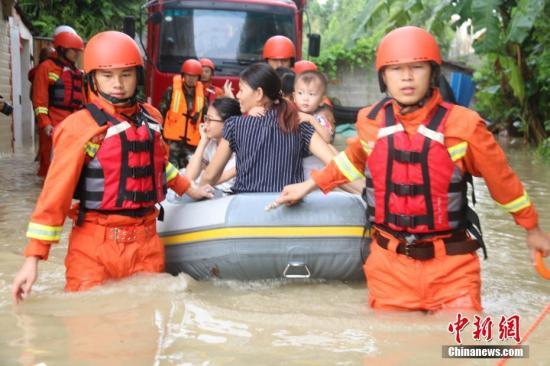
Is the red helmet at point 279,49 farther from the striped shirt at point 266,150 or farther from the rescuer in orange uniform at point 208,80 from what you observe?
the striped shirt at point 266,150

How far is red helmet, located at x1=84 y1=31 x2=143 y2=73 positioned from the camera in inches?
181

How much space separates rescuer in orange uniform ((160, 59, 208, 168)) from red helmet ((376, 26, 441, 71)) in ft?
21.0

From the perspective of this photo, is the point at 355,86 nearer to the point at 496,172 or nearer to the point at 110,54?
the point at 110,54

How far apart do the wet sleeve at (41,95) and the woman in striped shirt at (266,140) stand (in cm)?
533

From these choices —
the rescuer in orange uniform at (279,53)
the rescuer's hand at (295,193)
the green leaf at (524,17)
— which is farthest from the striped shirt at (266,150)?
the rescuer in orange uniform at (279,53)

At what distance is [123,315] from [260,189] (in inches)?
52.3

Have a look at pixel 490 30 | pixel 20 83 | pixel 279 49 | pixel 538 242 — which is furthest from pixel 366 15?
pixel 20 83

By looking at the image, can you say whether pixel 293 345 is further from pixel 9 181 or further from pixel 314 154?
pixel 9 181

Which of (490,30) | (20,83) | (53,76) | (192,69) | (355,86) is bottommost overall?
(355,86)

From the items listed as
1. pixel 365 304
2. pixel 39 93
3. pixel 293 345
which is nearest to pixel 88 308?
pixel 293 345

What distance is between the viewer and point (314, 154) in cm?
552

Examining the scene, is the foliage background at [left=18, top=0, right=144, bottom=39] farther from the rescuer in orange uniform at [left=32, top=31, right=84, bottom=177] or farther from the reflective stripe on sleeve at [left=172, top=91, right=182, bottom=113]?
the reflective stripe on sleeve at [left=172, top=91, right=182, bottom=113]

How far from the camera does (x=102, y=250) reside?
462cm

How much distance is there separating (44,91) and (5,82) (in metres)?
4.23
